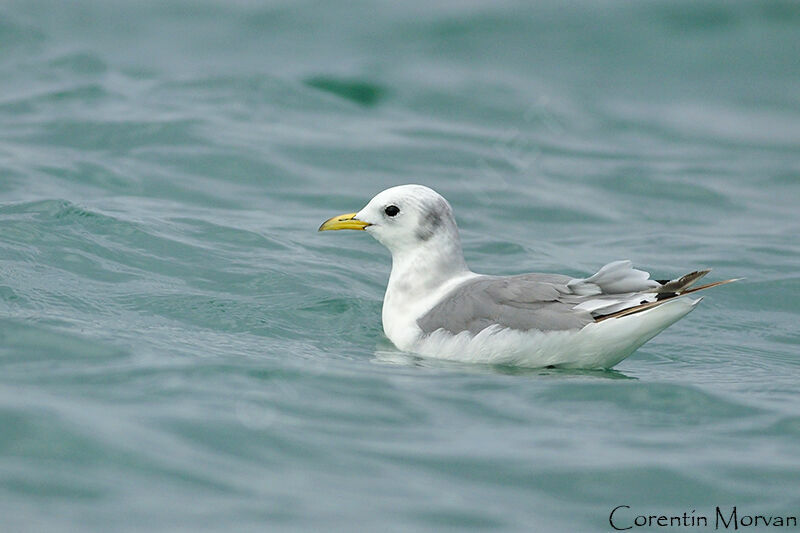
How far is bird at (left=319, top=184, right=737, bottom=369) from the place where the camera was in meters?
7.18

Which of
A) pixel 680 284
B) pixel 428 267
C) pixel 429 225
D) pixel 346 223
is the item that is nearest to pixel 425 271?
pixel 428 267

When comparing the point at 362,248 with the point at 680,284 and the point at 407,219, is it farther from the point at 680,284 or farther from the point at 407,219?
the point at 680,284

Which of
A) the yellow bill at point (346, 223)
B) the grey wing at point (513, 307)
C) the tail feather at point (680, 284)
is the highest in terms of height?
the yellow bill at point (346, 223)

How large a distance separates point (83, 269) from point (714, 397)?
180 inches

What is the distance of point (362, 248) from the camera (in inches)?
429

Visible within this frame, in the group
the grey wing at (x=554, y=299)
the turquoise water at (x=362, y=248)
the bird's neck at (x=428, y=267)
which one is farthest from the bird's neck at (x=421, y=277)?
the grey wing at (x=554, y=299)

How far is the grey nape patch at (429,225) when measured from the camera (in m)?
8.30

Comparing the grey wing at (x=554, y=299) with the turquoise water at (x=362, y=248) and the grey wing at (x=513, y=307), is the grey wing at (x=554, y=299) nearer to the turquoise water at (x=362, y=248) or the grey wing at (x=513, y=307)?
the grey wing at (x=513, y=307)

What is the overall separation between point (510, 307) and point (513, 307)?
0.06 feet

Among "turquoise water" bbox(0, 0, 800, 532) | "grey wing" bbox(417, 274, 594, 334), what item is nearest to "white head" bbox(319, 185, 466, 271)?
"grey wing" bbox(417, 274, 594, 334)

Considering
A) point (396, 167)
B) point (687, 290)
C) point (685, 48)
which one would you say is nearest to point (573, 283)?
point (687, 290)

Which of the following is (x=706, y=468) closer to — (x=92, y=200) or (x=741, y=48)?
(x=92, y=200)

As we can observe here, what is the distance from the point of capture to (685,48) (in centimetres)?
1750

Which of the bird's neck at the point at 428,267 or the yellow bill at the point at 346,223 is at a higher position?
the yellow bill at the point at 346,223
